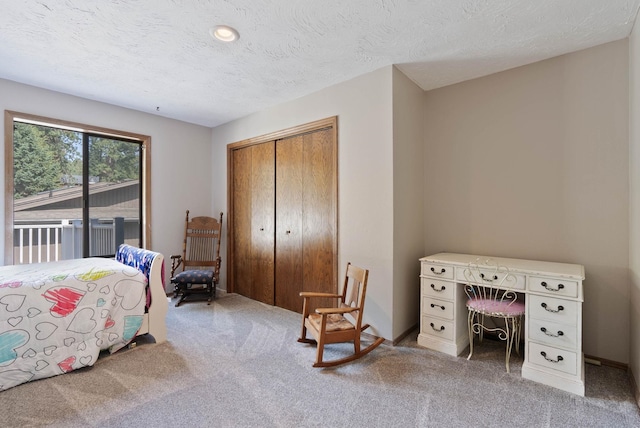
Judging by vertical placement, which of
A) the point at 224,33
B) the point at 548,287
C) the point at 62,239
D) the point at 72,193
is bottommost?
the point at 548,287

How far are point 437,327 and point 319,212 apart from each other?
1.58 m

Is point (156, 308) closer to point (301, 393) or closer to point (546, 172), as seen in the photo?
point (301, 393)

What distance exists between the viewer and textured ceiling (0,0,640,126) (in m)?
1.90

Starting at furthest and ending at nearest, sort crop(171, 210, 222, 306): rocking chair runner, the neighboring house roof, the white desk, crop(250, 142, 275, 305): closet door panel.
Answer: crop(171, 210, 222, 306): rocking chair runner < crop(250, 142, 275, 305): closet door panel < the neighboring house roof < the white desk

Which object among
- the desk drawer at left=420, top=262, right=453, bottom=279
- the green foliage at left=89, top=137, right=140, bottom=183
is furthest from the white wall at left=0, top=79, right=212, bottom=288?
the desk drawer at left=420, top=262, right=453, bottom=279

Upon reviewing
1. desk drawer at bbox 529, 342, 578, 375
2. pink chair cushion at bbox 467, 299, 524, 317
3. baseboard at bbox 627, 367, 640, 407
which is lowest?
baseboard at bbox 627, 367, 640, 407

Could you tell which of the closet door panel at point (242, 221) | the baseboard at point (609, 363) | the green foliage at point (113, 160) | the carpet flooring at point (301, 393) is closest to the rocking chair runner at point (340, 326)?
the carpet flooring at point (301, 393)

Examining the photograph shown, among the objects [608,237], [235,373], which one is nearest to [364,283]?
[235,373]

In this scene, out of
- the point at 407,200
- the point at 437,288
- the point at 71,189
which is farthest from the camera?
the point at 71,189

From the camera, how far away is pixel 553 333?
6.71ft

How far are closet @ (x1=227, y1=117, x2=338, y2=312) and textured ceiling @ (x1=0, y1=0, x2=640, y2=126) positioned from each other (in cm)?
71

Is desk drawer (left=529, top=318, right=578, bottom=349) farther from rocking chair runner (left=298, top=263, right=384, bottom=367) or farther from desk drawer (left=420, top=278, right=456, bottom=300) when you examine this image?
rocking chair runner (left=298, top=263, right=384, bottom=367)

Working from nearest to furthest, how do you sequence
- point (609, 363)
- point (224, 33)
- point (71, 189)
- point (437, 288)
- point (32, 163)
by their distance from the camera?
point (224, 33), point (609, 363), point (437, 288), point (32, 163), point (71, 189)

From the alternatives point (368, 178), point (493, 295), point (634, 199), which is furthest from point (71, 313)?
point (634, 199)
